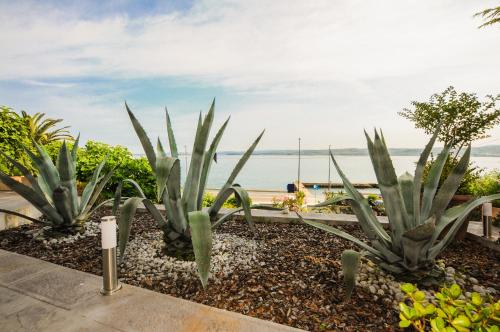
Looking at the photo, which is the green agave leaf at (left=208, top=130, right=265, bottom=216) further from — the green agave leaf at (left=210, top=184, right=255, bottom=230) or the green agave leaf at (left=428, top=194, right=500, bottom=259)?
the green agave leaf at (left=428, top=194, right=500, bottom=259)

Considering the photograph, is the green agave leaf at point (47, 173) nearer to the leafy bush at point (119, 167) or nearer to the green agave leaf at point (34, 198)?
the green agave leaf at point (34, 198)

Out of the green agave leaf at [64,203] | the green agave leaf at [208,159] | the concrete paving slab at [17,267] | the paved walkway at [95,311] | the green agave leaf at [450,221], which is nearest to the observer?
the paved walkway at [95,311]

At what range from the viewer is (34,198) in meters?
3.10

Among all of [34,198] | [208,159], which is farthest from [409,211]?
A: [34,198]

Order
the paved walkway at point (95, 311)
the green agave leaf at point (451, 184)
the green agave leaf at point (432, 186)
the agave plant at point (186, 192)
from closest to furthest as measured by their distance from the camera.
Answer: the paved walkway at point (95, 311) → the green agave leaf at point (451, 184) → the green agave leaf at point (432, 186) → the agave plant at point (186, 192)

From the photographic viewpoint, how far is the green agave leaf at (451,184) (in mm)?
1861

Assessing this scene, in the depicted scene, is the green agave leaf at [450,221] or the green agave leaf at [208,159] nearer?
the green agave leaf at [450,221]

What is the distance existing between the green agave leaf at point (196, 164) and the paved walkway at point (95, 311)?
813mm

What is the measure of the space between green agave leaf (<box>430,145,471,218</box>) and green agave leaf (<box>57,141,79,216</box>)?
3.74 metres

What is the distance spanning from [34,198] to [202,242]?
8.38 feet

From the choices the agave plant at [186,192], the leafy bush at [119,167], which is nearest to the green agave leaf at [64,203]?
the agave plant at [186,192]

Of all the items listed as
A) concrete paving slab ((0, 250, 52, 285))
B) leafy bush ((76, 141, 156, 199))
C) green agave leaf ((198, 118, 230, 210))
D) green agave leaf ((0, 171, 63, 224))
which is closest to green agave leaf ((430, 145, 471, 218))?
green agave leaf ((198, 118, 230, 210))

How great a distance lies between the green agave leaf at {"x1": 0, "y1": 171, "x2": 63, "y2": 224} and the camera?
2961 millimetres

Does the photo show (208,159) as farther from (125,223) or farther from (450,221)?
(450,221)
